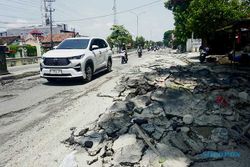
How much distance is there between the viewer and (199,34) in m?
Answer: 23.8

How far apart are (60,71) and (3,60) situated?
7477 millimetres

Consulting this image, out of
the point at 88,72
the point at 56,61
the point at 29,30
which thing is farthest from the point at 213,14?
the point at 29,30

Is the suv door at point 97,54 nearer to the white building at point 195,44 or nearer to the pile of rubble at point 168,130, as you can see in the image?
the pile of rubble at point 168,130

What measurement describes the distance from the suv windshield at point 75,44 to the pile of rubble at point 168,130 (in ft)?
17.4

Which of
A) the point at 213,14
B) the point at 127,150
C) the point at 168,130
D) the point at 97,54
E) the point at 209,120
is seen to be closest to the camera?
the point at 127,150

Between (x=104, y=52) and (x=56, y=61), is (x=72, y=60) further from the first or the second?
(x=104, y=52)

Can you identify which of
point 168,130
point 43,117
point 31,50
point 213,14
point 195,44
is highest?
point 213,14

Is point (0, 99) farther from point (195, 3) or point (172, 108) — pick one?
point (195, 3)

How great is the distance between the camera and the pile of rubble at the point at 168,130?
4023 mm

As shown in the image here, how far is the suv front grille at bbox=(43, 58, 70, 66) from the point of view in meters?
10.3

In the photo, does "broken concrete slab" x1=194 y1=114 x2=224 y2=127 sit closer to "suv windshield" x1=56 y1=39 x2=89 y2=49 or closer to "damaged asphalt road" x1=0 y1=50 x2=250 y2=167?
"damaged asphalt road" x1=0 y1=50 x2=250 y2=167

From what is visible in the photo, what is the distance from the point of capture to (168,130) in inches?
191

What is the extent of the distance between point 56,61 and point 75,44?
1.70 metres

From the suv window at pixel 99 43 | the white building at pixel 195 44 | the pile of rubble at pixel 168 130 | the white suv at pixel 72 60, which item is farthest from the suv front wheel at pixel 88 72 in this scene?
the white building at pixel 195 44
